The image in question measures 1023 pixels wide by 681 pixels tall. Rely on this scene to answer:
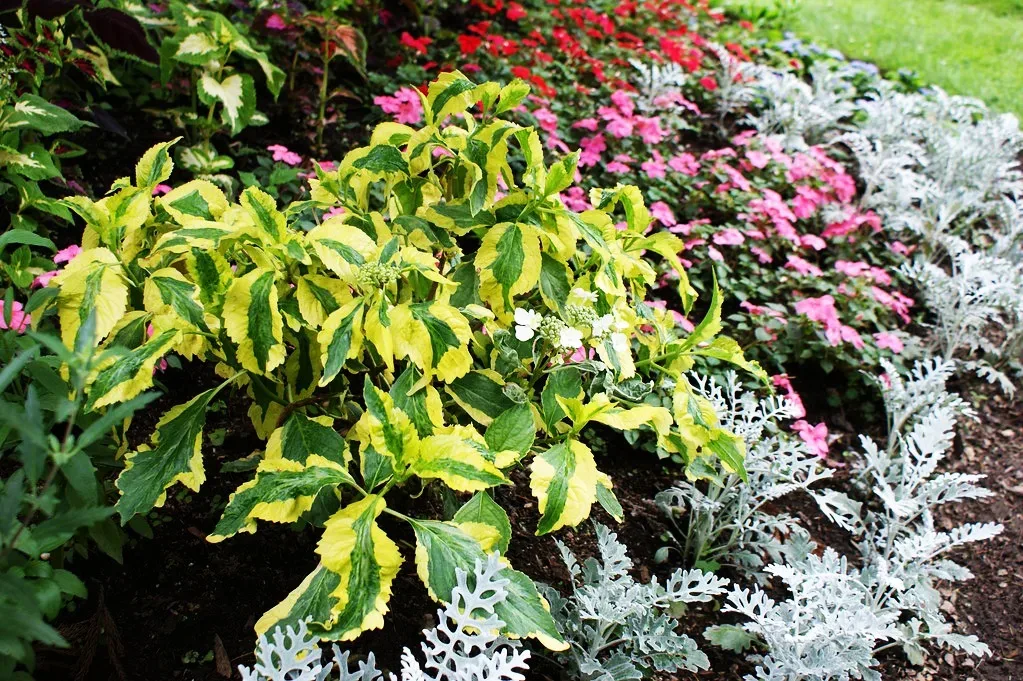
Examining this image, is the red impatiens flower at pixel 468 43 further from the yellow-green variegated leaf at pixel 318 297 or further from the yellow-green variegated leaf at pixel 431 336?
the yellow-green variegated leaf at pixel 431 336

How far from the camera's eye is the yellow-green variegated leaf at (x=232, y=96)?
2.56 meters

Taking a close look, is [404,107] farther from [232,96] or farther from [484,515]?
[484,515]

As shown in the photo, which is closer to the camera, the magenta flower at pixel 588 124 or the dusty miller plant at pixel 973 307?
the dusty miller plant at pixel 973 307

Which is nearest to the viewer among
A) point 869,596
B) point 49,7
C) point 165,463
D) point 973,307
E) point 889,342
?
point 165,463

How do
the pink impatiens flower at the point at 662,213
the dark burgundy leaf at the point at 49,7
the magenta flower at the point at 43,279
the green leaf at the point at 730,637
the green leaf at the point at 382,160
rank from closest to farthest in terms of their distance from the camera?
the green leaf at the point at 382,160, the magenta flower at the point at 43,279, the green leaf at the point at 730,637, the dark burgundy leaf at the point at 49,7, the pink impatiens flower at the point at 662,213

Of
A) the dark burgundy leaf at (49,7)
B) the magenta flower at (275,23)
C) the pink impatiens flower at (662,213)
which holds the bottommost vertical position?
the pink impatiens flower at (662,213)

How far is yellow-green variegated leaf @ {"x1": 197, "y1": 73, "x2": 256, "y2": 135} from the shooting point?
256 centimetres

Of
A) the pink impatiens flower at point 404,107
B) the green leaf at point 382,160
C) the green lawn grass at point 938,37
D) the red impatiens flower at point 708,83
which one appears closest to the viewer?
the green leaf at point 382,160

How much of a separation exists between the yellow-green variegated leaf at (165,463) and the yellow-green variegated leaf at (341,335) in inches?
9.8

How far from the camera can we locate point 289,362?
1.62 m

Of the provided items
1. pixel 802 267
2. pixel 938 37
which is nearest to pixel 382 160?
pixel 802 267

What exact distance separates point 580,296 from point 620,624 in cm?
75

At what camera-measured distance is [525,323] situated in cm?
152

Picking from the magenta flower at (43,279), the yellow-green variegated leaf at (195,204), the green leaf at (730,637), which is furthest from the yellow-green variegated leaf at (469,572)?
the magenta flower at (43,279)
